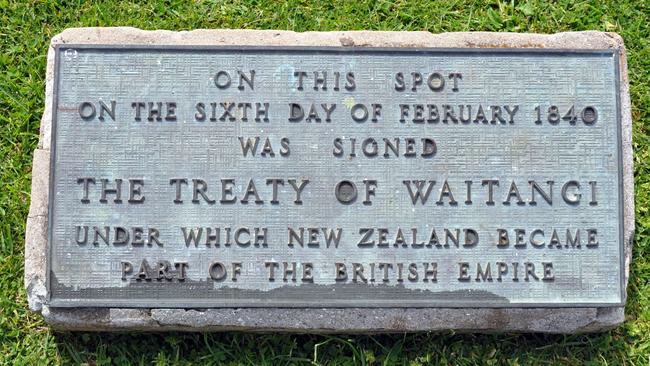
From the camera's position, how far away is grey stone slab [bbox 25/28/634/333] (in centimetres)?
360

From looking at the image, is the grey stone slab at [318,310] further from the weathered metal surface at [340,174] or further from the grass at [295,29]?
the grass at [295,29]

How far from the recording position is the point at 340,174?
3.65m

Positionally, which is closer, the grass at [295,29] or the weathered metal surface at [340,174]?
the weathered metal surface at [340,174]

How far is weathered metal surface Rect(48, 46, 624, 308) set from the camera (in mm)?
3586

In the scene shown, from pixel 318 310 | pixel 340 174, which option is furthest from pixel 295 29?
pixel 318 310

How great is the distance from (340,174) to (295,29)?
1091 millimetres

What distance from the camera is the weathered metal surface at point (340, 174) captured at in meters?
3.59

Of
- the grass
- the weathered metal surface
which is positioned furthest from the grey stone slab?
the grass

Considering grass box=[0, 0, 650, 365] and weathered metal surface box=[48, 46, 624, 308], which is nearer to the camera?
weathered metal surface box=[48, 46, 624, 308]

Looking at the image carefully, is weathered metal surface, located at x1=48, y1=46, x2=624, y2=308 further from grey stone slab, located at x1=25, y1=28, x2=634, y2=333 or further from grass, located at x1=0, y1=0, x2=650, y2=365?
grass, located at x1=0, y1=0, x2=650, y2=365

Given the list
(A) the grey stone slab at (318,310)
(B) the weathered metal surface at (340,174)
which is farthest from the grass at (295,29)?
(B) the weathered metal surface at (340,174)

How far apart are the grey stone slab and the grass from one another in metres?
0.21

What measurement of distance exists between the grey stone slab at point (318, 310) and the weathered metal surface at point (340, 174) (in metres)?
0.07

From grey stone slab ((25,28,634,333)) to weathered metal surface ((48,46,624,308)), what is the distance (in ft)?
0.23
